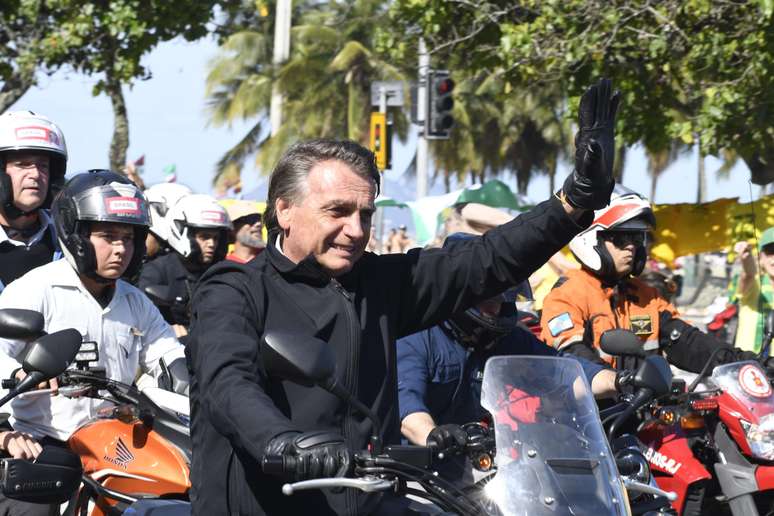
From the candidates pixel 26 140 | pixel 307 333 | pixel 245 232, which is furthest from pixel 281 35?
pixel 307 333

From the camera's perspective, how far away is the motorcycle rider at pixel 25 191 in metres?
6.33

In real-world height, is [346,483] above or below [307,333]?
below

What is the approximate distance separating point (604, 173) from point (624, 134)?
31.2ft

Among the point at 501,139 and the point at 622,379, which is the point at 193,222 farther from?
the point at 501,139

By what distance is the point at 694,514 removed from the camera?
597cm

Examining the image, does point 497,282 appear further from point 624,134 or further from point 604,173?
point 624,134

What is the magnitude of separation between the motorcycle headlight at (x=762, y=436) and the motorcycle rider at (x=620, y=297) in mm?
441

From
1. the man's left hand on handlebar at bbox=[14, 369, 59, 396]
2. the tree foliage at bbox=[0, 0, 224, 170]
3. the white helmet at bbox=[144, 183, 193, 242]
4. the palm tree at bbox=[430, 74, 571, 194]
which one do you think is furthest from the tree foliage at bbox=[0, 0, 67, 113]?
the palm tree at bbox=[430, 74, 571, 194]

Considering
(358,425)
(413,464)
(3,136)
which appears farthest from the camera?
(3,136)

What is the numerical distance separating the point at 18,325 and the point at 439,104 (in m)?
12.3

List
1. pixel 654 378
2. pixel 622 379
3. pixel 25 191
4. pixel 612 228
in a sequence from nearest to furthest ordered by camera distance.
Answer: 1. pixel 654 378
2. pixel 622 379
3. pixel 25 191
4. pixel 612 228

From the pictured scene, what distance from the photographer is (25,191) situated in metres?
6.37

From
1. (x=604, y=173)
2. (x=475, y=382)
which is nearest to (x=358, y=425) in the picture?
(x=604, y=173)

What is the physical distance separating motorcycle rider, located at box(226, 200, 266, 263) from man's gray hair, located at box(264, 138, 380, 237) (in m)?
5.89
